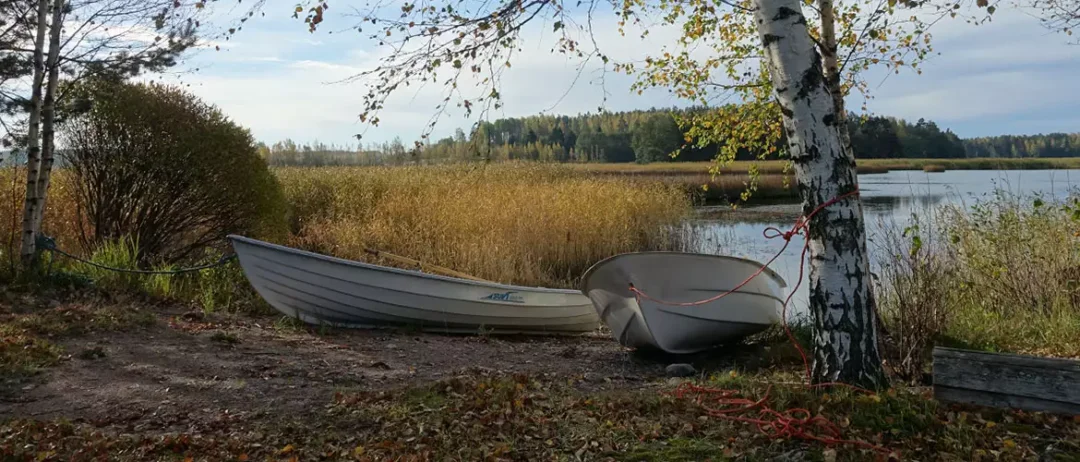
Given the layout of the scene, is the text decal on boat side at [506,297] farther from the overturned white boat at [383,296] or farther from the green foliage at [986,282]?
the green foliage at [986,282]

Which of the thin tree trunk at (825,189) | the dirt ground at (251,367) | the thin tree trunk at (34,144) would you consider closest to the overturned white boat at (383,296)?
the dirt ground at (251,367)

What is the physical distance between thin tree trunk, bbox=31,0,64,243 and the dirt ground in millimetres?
1902

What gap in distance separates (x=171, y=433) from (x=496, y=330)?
4522 millimetres

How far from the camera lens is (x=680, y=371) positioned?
6.58 meters

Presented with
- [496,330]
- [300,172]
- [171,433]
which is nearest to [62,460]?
[171,433]

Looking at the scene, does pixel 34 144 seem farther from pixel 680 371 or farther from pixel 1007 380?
pixel 1007 380

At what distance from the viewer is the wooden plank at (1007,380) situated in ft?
12.9

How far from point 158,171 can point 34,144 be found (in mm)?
1550

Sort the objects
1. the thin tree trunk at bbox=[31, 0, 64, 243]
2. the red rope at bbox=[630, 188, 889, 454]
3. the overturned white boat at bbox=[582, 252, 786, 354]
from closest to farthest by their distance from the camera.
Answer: the red rope at bbox=[630, 188, 889, 454] < the overturned white boat at bbox=[582, 252, 786, 354] < the thin tree trunk at bbox=[31, 0, 64, 243]

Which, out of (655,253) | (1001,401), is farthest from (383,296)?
(1001,401)

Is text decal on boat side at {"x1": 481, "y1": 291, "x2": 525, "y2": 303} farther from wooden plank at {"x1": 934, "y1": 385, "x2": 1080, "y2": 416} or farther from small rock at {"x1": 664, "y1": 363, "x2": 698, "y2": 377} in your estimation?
wooden plank at {"x1": 934, "y1": 385, "x2": 1080, "y2": 416}

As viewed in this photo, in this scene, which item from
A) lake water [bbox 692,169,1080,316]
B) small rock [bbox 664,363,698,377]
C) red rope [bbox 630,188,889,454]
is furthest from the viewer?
lake water [bbox 692,169,1080,316]

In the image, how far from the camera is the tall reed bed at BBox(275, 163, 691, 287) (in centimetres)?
1269

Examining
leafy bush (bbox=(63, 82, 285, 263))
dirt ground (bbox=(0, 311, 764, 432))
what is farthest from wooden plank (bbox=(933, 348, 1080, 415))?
leafy bush (bbox=(63, 82, 285, 263))
